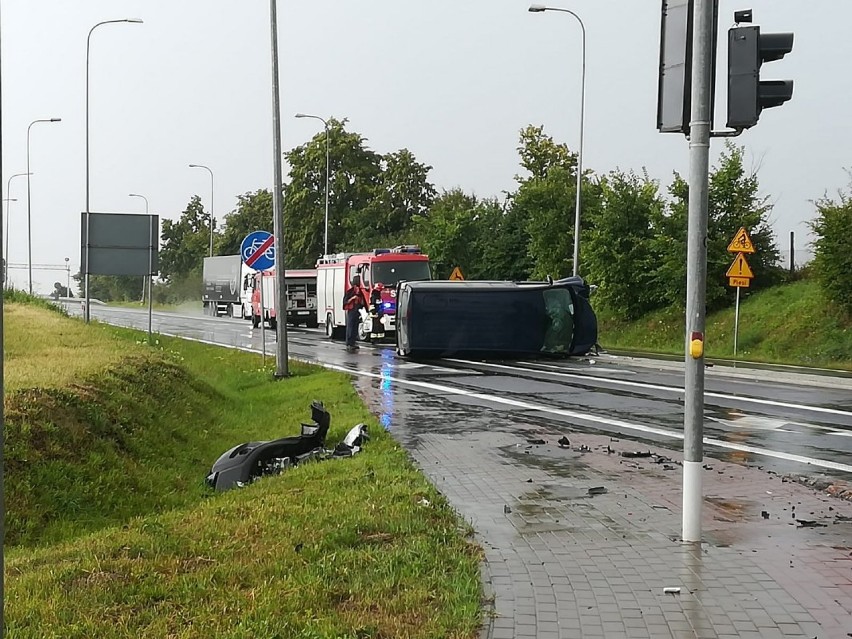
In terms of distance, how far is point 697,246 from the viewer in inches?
284

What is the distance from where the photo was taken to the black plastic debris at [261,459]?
11188 mm

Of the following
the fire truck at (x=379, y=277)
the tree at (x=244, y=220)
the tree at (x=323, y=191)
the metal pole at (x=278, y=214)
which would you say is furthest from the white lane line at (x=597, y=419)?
the tree at (x=244, y=220)

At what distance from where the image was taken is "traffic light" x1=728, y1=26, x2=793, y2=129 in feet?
23.0

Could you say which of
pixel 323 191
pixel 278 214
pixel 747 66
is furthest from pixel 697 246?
pixel 323 191

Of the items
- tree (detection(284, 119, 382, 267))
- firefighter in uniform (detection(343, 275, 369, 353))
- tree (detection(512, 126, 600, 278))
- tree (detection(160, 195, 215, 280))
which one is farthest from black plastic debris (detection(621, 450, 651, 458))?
tree (detection(160, 195, 215, 280))

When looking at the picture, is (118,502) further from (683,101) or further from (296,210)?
(296,210)

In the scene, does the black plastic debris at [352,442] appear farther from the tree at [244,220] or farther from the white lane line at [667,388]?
the tree at [244,220]

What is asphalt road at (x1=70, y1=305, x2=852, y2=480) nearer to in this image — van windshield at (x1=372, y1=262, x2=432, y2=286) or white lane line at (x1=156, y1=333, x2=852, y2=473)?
white lane line at (x1=156, y1=333, x2=852, y2=473)

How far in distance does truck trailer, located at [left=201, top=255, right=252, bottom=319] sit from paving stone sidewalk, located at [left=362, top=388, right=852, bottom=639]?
51.4 metres

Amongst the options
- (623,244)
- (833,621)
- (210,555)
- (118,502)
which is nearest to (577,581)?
(833,621)

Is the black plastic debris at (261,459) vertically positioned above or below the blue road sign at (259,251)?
below

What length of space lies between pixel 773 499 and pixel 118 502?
647 centimetres

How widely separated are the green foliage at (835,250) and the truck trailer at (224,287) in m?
37.5

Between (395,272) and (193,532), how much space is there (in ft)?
92.7
